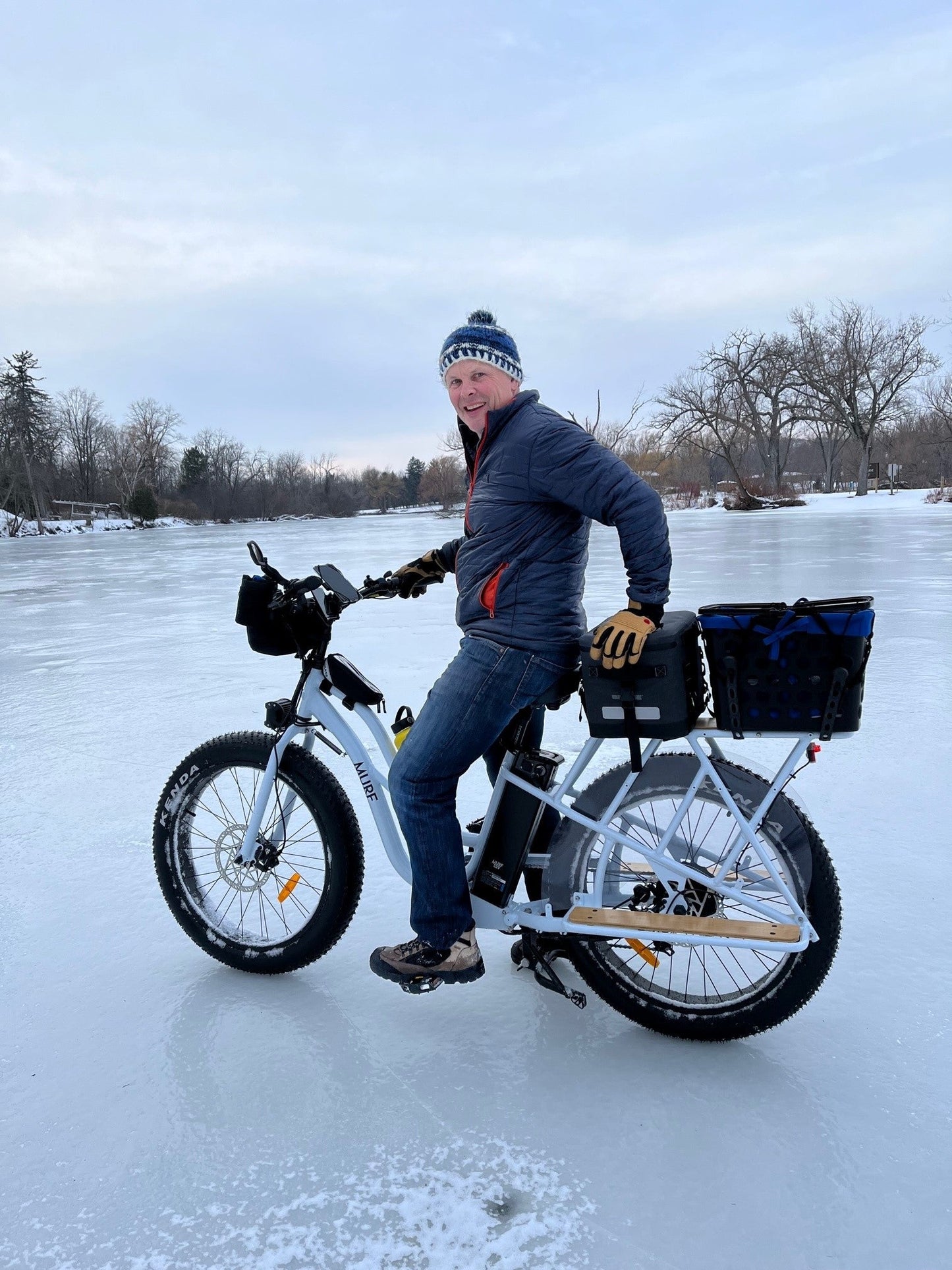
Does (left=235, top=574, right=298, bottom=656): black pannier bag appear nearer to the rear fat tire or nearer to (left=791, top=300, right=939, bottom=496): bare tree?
the rear fat tire

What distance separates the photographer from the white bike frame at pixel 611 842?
1940 millimetres

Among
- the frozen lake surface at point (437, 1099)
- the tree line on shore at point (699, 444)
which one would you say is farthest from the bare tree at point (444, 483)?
the frozen lake surface at point (437, 1099)

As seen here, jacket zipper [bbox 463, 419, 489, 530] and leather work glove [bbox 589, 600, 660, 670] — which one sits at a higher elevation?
jacket zipper [bbox 463, 419, 489, 530]

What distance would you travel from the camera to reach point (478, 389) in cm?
206

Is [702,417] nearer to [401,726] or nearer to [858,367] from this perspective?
[858,367]

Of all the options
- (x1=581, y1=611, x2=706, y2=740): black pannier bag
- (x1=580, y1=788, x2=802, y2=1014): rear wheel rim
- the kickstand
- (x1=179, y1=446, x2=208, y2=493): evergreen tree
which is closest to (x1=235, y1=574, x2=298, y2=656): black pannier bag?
(x1=581, y1=611, x2=706, y2=740): black pannier bag

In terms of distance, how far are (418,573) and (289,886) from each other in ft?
3.22

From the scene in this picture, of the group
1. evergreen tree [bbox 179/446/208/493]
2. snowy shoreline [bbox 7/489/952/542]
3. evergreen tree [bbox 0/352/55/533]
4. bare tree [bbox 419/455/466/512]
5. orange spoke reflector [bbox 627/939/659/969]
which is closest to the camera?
orange spoke reflector [bbox 627/939/659/969]

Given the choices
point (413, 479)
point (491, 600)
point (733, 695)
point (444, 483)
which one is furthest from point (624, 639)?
point (413, 479)

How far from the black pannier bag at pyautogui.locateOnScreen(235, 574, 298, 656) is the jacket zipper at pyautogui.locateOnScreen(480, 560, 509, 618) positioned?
57cm

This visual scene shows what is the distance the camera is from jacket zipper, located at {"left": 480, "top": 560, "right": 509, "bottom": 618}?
2012mm

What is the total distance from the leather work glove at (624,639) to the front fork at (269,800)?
0.98 m

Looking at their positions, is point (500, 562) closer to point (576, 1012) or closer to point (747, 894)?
point (747, 894)

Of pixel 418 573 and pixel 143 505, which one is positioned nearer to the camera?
pixel 418 573
